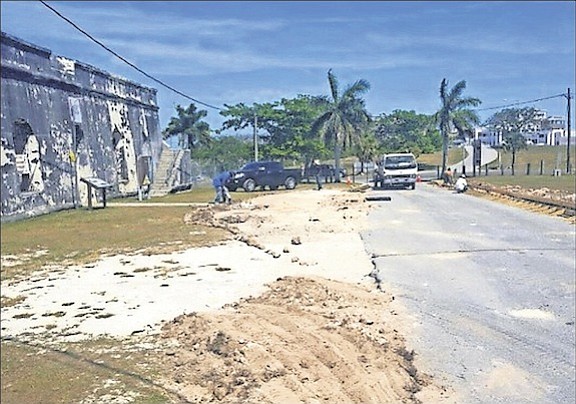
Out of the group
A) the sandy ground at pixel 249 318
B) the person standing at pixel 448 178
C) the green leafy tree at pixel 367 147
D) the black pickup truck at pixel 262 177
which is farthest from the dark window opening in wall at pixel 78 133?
the green leafy tree at pixel 367 147

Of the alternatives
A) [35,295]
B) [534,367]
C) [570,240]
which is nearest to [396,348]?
[534,367]

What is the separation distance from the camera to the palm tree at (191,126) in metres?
67.8

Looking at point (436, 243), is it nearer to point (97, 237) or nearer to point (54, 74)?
point (97, 237)

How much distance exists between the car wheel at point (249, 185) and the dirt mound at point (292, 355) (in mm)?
28979

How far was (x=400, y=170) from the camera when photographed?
33844mm

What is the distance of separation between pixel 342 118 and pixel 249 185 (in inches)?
374

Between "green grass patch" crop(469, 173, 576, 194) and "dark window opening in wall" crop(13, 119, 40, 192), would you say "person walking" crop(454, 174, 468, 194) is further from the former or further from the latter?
"dark window opening in wall" crop(13, 119, 40, 192)

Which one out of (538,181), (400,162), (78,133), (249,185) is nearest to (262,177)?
(249,185)

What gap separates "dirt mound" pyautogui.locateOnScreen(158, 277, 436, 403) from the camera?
529 cm

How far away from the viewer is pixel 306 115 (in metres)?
51.8

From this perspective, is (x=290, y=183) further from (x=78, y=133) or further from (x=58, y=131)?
(x=58, y=131)

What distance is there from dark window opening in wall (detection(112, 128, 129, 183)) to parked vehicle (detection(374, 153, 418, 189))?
1397 cm

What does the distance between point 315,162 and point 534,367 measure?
4336 cm

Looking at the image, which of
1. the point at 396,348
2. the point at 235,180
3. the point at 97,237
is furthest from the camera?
the point at 235,180
